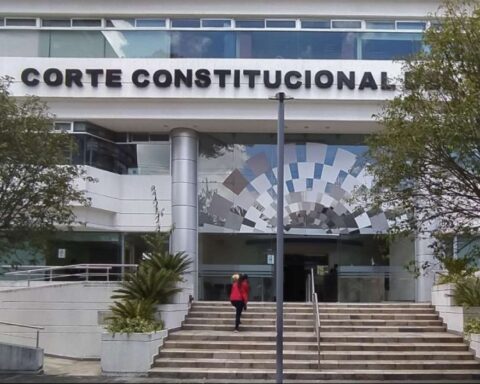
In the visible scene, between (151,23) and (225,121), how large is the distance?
459cm

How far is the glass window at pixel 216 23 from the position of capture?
24.2 metres

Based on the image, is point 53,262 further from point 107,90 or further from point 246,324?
point 246,324

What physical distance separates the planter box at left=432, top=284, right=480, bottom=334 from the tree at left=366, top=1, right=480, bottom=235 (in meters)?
4.44

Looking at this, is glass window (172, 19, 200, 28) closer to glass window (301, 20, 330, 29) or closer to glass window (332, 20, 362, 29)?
glass window (301, 20, 330, 29)

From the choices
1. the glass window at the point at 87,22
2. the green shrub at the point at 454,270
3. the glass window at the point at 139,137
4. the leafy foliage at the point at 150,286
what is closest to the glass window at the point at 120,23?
the glass window at the point at 87,22

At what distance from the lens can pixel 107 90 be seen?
23156 mm

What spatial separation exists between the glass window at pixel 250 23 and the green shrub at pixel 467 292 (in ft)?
38.8

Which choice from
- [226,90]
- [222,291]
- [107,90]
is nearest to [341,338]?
[222,291]

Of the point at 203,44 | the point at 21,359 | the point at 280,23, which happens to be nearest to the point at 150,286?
the point at 21,359

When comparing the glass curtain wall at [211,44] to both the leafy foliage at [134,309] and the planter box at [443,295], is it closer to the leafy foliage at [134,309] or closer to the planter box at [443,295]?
the planter box at [443,295]

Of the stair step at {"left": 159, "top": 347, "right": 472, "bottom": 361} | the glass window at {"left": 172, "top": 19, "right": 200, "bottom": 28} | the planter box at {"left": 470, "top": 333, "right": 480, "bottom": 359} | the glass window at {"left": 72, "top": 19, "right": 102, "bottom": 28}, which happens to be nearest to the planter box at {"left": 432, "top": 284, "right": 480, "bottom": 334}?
the planter box at {"left": 470, "top": 333, "right": 480, "bottom": 359}

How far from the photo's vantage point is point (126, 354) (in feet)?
50.1

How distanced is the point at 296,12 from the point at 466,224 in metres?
13.2

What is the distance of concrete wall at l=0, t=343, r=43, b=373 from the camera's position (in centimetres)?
1559
